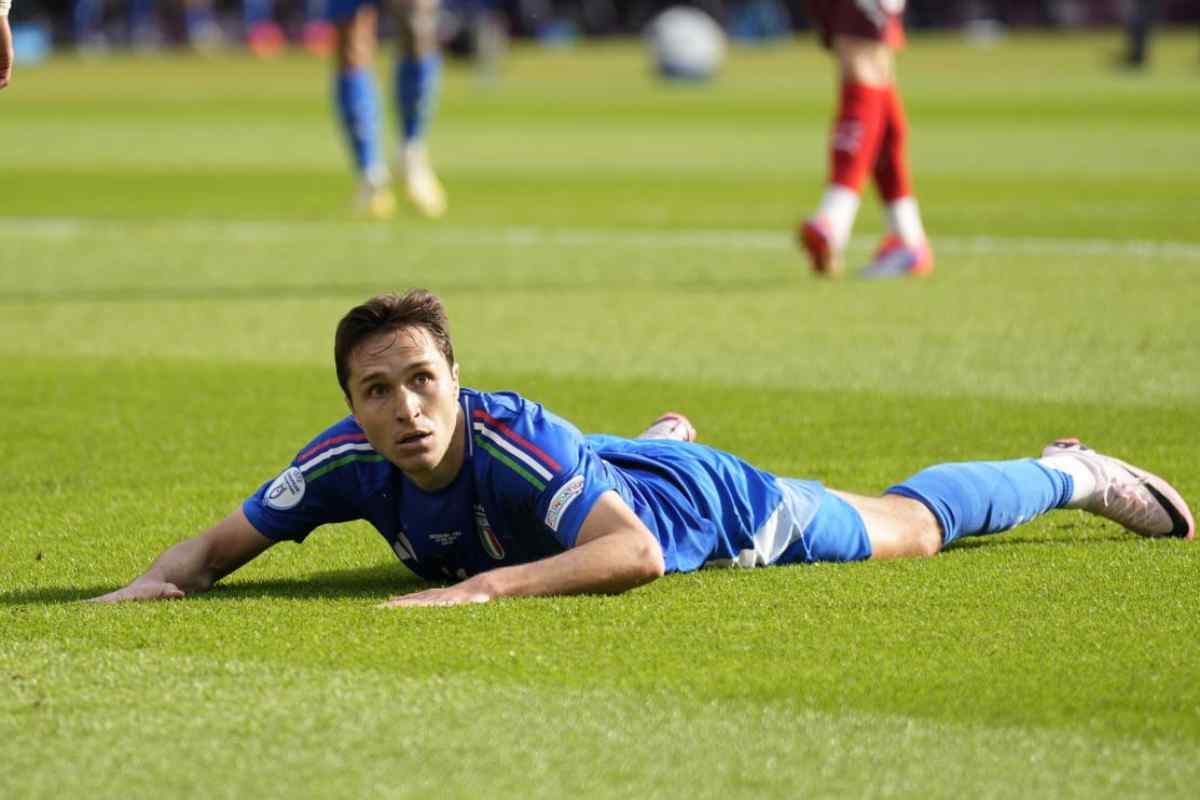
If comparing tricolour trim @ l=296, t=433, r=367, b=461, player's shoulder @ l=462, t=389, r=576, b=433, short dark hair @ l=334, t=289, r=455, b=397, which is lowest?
tricolour trim @ l=296, t=433, r=367, b=461

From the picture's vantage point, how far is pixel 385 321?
188 inches

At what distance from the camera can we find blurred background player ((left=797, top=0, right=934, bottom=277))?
35.8 feet

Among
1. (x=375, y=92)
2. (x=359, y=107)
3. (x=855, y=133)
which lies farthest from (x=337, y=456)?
(x=375, y=92)

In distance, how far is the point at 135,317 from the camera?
10.4 m

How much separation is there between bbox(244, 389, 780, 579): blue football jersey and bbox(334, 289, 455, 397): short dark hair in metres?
0.16

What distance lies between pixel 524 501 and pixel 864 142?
6.52m

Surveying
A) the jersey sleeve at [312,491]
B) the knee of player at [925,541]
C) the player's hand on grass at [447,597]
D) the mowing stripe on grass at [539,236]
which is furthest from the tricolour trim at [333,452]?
the mowing stripe on grass at [539,236]

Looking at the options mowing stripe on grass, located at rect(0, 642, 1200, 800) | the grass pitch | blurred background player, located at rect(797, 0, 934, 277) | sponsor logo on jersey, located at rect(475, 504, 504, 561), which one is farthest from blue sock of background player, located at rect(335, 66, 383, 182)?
mowing stripe on grass, located at rect(0, 642, 1200, 800)

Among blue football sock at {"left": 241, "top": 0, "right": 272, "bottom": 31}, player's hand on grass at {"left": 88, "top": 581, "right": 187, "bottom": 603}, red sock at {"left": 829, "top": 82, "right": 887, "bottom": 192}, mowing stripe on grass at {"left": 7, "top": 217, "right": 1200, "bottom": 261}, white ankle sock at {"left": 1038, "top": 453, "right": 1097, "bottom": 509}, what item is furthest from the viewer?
blue football sock at {"left": 241, "top": 0, "right": 272, "bottom": 31}

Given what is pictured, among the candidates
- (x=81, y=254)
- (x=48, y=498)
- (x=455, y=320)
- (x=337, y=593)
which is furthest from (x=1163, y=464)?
(x=81, y=254)

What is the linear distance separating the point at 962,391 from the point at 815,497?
2776 millimetres

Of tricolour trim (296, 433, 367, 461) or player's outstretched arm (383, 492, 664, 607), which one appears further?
tricolour trim (296, 433, 367, 461)

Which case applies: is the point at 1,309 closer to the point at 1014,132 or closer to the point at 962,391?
the point at 962,391

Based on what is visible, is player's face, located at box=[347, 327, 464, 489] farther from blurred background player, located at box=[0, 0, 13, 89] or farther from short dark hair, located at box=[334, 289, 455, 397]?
blurred background player, located at box=[0, 0, 13, 89]
